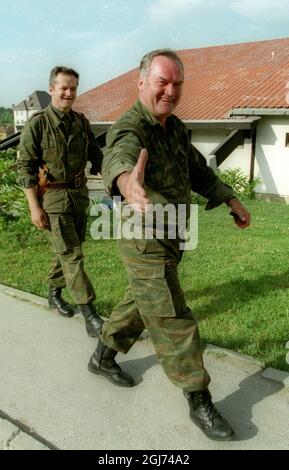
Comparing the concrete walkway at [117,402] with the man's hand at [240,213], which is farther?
the man's hand at [240,213]

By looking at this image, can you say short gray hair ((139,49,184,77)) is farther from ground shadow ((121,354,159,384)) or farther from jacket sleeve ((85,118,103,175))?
ground shadow ((121,354,159,384))

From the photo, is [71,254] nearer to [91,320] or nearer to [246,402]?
[91,320]

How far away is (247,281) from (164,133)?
10.6ft

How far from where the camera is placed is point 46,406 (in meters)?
2.99

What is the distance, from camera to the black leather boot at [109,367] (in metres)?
3.21

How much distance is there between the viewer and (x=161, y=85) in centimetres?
247

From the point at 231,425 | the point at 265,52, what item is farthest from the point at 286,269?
the point at 265,52

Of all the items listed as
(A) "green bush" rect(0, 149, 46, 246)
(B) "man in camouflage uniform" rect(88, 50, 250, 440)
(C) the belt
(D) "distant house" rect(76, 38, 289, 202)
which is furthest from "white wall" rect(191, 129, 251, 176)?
(B) "man in camouflage uniform" rect(88, 50, 250, 440)

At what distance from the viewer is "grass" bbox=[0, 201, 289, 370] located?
3.97 metres

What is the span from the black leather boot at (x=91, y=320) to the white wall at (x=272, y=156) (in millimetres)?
11864

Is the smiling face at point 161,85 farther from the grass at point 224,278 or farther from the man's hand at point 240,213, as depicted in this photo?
the grass at point 224,278

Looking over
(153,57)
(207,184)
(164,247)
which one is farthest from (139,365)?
(153,57)

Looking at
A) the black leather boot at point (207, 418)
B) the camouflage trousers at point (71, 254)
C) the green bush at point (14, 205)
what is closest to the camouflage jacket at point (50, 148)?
the camouflage trousers at point (71, 254)

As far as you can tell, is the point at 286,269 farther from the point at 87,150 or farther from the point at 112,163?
the point at 112,163
